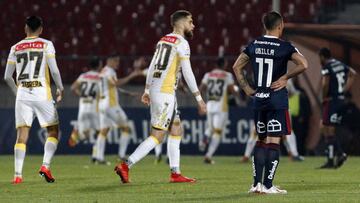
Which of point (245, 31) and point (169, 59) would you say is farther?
point (245, 31)

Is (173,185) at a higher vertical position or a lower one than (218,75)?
lower

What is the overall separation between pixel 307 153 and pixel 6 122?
756 cm

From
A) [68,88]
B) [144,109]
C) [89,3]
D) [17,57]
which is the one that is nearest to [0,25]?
[89,3]

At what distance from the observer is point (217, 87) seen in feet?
84.5

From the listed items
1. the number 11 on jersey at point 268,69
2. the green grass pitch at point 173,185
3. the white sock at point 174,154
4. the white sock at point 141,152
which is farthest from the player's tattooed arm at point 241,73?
the white sock at point 174,154

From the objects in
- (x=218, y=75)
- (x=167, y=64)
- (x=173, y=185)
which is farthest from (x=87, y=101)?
(x=173, y=185)

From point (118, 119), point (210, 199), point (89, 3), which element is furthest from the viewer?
point (89, 3)

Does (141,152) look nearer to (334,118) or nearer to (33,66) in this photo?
(33,66)

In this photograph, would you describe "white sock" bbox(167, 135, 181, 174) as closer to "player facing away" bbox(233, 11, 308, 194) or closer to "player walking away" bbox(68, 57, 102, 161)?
"player facing away" bbox(233, 11, 308, 194)

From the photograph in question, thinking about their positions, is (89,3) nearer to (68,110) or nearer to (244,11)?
(244,11)

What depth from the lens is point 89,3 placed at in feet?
120

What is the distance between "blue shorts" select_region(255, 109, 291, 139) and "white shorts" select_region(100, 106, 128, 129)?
463 inches

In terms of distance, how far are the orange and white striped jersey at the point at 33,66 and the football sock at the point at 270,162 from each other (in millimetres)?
4005

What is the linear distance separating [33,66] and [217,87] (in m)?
10.2
